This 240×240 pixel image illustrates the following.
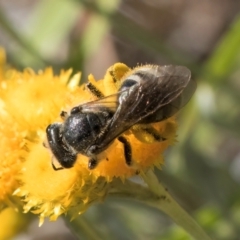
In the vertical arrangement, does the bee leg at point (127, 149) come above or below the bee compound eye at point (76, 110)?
above

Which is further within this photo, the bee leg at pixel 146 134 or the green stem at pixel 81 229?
the green stem at pixel 81 229

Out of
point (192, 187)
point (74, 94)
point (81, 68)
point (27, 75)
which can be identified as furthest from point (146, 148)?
point (81, 68)

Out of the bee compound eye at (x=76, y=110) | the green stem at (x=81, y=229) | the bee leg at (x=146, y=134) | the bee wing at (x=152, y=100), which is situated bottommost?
the green stem at (x=81, y=229)

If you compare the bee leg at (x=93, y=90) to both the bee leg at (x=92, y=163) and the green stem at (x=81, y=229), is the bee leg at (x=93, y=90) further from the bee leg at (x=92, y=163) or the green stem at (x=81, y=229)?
the green stem at (x=81, y=229)

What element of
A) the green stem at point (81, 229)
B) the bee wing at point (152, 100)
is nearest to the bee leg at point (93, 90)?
the bee wing at point (152, 100)

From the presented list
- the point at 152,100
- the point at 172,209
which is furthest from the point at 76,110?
the point at 172,209

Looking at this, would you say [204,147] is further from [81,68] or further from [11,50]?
[11,50]

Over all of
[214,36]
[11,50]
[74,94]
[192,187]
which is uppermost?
[74,94]

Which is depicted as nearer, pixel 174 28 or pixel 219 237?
pixel 219 237
